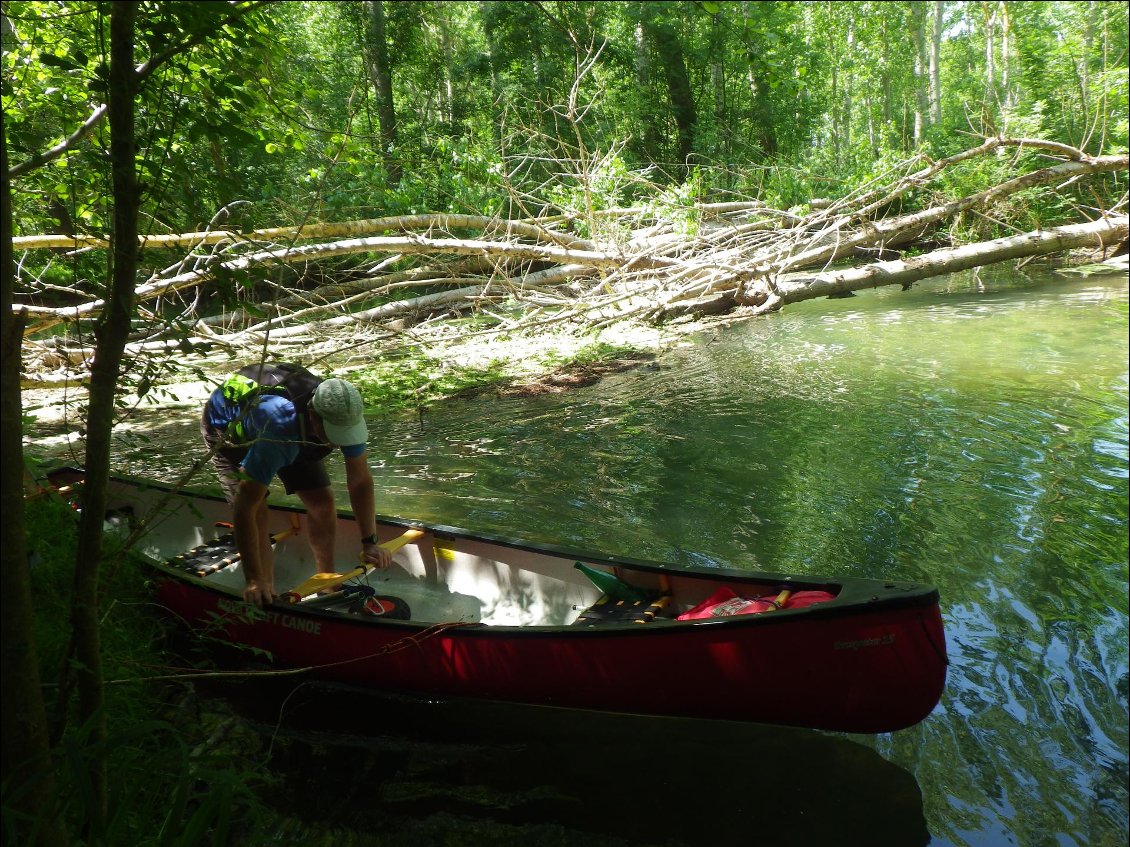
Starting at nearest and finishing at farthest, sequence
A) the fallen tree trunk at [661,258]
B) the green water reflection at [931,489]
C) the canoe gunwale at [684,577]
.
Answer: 1. the canoe gunwale at [684,577]
2. the green water reflection at [931,489]
3. the fallen tree trunk at [661,258]

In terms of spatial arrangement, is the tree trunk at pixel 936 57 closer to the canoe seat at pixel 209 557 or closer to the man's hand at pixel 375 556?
the canoe seat at pixel 209 557

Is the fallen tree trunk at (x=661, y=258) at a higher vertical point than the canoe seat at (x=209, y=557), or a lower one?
higher

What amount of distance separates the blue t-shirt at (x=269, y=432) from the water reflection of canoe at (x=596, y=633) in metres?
0.44

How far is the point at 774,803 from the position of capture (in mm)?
3172

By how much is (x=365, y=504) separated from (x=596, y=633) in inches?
60.8

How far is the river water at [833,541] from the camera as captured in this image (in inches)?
125

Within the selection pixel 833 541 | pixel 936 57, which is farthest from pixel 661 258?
pixel 936 57

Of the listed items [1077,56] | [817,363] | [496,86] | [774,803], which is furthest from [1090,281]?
[496,86]

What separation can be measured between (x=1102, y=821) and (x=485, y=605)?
3010mm

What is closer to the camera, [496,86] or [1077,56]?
[1077,56]

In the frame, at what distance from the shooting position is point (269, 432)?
3861 millimetres

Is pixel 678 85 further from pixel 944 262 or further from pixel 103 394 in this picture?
pixel 103 394

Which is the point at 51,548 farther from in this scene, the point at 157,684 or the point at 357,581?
the point at 357,581

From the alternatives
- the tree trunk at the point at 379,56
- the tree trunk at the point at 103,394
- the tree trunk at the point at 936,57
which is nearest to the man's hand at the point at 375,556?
the tree trunk at the point at 103,394
